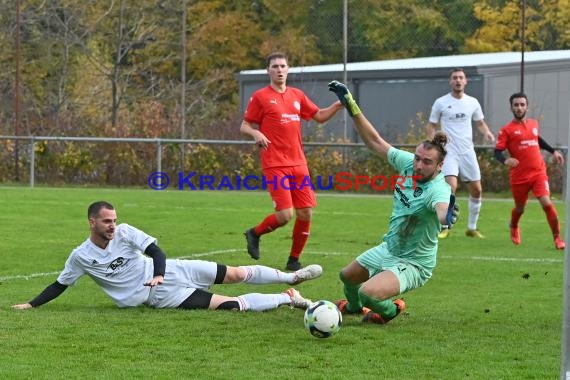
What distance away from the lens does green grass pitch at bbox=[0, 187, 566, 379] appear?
6973 mm

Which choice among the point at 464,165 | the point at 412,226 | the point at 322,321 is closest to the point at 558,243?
the point at 464,165

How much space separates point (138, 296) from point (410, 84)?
2353cm

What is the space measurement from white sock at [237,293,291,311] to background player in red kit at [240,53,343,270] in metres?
3.17

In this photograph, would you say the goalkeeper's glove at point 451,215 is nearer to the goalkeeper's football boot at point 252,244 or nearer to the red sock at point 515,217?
the goalkeeper's football boot at point 252,244

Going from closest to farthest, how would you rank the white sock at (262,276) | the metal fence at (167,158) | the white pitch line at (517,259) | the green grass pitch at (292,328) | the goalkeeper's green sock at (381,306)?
the green grass pitch at (292,328), the goalkeeper's green sock at (381,306), the white sock at (262,276), the white pitch line at (517,259), the metal fence at (167,158)

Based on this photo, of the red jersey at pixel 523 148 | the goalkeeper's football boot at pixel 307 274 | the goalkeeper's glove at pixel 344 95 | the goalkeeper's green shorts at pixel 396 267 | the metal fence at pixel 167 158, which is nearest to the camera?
the goalkeeper's green shorts at pixel 396 267

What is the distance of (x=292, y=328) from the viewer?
8.44m

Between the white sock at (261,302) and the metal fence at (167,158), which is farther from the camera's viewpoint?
the metal fence at (167,158)

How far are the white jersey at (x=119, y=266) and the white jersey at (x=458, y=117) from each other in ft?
27.6

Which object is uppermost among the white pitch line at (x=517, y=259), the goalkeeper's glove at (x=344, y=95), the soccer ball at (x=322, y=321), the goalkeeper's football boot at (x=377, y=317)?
the goalkeeper's glove at (x=344, y=95)

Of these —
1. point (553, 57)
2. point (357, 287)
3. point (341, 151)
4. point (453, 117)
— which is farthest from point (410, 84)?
point (357, 287)

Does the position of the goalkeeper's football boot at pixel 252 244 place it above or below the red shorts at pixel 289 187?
below

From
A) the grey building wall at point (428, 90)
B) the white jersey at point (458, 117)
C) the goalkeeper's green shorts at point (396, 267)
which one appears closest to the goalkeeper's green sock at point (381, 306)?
the goalkeeper's green shorts at point (396, 267)

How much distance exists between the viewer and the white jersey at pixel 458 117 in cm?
1686
